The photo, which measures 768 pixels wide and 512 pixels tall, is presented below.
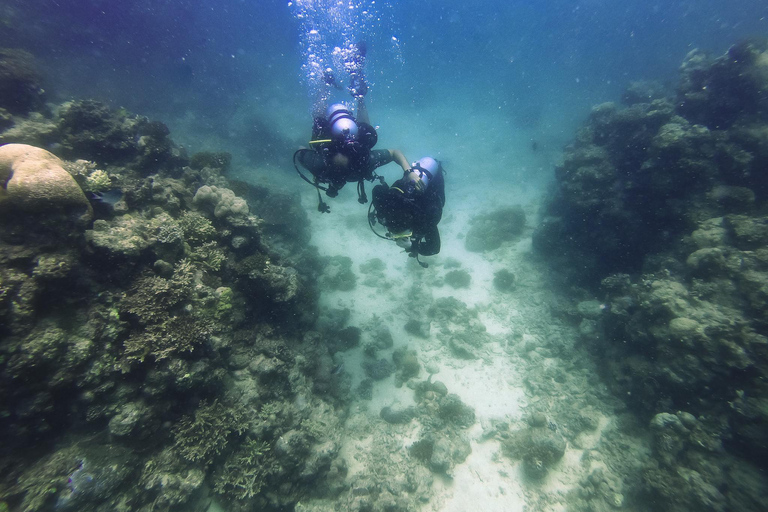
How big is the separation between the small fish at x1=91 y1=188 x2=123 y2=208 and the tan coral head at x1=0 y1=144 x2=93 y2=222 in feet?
2.45

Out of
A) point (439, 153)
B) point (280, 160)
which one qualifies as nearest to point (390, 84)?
point (439, 153)

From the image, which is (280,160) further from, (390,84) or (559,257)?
(390,84)

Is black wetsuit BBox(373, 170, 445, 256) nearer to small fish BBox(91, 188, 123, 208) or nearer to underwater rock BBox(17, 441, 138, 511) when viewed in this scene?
small fish BBox(91, 188, 123, 208)

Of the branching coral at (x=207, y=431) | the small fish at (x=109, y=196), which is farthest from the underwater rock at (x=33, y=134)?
the branching coral at (x=207, y=431)

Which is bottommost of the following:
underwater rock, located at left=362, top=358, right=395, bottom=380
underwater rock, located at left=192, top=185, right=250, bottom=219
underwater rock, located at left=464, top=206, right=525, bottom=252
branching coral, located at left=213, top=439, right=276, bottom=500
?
branching coral, located at left=213, top=439, right=276, bottom=500

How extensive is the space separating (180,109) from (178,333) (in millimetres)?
31701

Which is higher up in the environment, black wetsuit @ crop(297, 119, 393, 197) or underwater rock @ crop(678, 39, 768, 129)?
underwater rock @ crop(678, 39, 768, 129)

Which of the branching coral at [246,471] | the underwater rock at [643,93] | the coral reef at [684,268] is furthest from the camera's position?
the underwater rock at [643,93]

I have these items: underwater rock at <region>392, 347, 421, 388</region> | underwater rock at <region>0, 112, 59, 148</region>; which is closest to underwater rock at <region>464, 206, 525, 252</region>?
underwater rock at <region>392, 347, 421, 388</region>

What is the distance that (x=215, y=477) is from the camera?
463 cm

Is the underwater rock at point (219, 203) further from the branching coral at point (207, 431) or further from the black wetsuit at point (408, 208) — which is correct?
the branching coral at point (207, 431)

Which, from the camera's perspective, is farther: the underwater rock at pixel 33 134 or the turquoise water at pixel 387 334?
the underwater rock at pixel 33 134

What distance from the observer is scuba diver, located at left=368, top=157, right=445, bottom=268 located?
Result: 231 inches

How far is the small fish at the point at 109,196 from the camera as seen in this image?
4815mm
